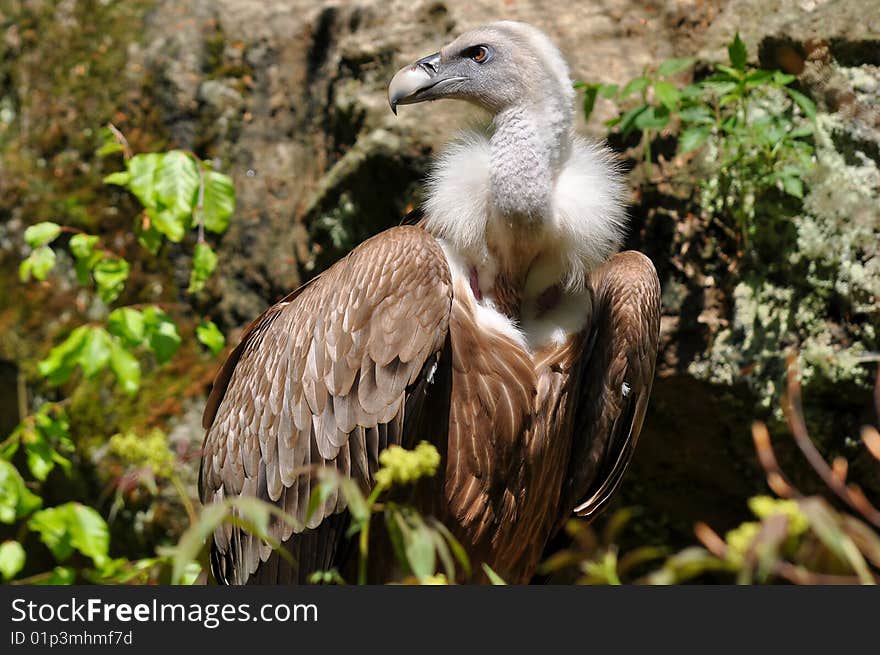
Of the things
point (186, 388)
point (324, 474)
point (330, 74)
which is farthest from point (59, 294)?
point (324, 474)

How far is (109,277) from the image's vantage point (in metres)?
4.74

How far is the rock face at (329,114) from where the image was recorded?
183 inches

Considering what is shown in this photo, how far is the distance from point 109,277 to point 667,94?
2466 millimetres

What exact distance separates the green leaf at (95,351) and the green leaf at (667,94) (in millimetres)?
2441

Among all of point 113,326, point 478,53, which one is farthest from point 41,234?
point 478,53

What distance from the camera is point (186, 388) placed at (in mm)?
5723

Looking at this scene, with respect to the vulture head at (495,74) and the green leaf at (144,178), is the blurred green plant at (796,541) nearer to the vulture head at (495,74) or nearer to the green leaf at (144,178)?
the vulture head at (495,74)

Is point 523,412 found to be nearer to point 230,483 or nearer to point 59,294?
point 230,483

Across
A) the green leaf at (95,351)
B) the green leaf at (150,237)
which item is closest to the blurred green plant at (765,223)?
the green leaf at (150,237)

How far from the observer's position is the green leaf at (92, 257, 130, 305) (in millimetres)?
4723

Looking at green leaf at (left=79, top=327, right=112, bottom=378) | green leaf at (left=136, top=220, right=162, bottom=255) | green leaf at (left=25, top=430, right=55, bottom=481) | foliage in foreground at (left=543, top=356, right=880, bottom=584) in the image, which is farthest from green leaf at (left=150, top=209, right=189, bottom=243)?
foliage in foreground at (left=543, top=356, right=880, bottom=584)

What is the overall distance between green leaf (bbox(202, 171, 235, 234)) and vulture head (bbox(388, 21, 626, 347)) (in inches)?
47.0

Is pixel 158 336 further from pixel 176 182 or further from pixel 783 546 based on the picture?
pixel 783 546

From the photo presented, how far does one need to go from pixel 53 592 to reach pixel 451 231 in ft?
5.84
